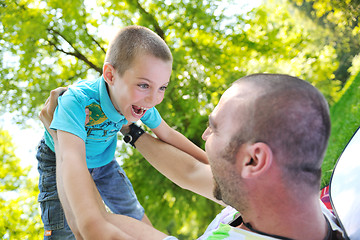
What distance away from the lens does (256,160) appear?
3.94ft

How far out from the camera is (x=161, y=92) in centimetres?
220

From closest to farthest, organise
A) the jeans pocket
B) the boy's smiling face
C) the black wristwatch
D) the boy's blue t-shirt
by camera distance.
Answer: the boy's blue t-shirt < the boy's smiling face < the jeans pocket < the black wristwatch

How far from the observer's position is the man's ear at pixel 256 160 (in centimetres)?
116

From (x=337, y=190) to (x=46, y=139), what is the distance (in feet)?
6.47

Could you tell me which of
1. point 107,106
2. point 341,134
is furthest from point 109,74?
point 341,134

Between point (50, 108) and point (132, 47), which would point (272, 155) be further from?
point (50, 108)

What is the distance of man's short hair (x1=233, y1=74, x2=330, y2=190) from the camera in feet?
3.76

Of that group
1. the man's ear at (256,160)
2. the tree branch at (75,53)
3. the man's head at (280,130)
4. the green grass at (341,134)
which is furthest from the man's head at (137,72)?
the tree branch at (75,53)

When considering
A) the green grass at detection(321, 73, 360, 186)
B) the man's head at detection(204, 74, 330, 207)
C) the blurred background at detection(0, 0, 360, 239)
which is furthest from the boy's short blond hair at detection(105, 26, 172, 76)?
the blurred background at detection(0, 0, 360, 239)

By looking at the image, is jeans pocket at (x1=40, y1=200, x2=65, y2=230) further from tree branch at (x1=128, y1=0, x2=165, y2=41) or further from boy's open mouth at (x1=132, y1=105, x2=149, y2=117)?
tree branch at (x1=128, y1=0, x2=165, y2=41)

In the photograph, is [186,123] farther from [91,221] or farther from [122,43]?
[91,221]

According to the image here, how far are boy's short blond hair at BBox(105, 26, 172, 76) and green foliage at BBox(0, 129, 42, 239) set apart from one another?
14.0ft

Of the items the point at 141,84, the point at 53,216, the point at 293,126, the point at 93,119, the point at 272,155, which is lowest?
the point at 53,216

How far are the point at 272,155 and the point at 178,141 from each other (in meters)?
1.39
